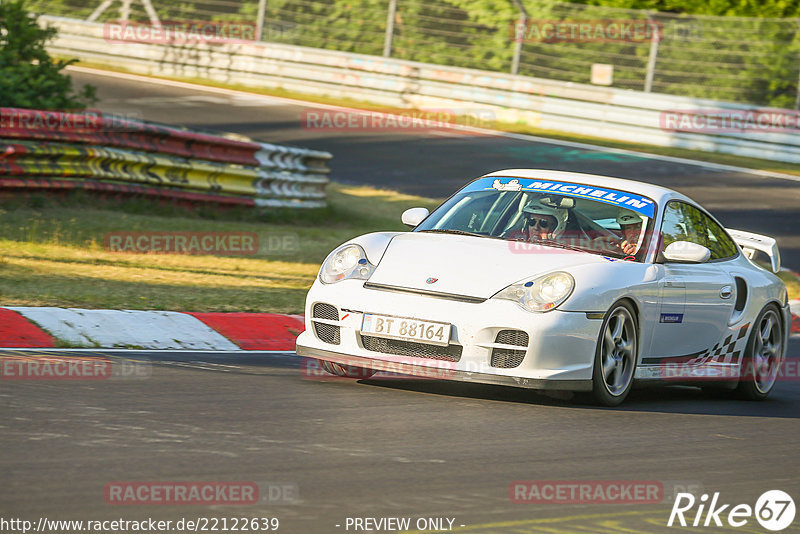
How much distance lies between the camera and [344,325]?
22.4 ft

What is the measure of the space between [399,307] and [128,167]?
287 inches

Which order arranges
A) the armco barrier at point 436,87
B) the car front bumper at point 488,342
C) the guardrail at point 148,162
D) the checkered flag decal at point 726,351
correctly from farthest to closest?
the armco barrier at point 436,87, the guardrail at point 148,162, the checkered flag decal at point 726,351, the car front bumper at point 488,342

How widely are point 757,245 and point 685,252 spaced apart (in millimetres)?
1977

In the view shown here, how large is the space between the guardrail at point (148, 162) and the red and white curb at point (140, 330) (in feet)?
13.2

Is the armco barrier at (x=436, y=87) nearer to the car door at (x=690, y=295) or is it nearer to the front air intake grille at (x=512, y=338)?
the car door at (x=690, y=295)

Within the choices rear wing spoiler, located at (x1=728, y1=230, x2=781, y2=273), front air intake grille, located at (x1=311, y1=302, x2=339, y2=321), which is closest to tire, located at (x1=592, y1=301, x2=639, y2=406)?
front air intake grille, located at (x1=311, y1=302, x2=339, y2=321)

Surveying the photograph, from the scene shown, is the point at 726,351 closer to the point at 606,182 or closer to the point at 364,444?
the point at 606,182

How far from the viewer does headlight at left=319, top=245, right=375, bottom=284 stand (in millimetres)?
7000

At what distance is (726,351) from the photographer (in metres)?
8.11

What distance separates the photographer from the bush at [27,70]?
13550mm

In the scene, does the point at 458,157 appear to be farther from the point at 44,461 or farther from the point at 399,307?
the point at 44,461

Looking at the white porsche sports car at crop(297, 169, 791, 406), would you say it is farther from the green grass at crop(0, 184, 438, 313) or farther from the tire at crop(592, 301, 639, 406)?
the green grass at crop(0, 184, 438, 313)

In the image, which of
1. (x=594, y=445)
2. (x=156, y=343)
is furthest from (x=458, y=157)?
(x=594, y=445)

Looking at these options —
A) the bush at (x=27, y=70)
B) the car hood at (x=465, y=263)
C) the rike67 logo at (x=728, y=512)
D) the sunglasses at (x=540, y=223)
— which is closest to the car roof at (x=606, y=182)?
the sunglasses at (x=540, y=223)
